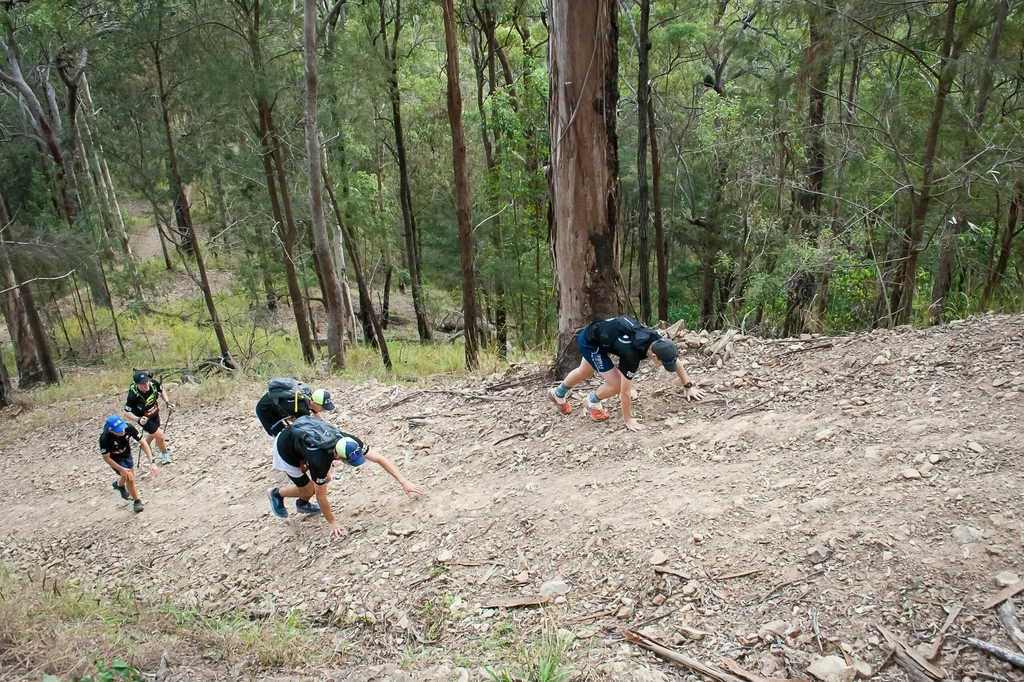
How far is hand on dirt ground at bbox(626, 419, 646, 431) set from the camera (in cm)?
544

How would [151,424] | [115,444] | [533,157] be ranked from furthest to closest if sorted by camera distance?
1. [533,157]
2. [151,424]
3. [115,444]

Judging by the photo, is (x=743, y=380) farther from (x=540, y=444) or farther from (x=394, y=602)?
(x=394, y=602)

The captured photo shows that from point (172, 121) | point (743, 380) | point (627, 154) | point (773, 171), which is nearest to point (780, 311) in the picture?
point (773, 171)

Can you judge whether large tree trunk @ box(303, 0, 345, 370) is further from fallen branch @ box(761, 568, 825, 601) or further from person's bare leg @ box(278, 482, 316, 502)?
fallen branch @ box(761, 568, 825, 601)

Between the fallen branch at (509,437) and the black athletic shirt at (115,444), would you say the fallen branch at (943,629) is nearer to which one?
the fallen branch at (509,437)

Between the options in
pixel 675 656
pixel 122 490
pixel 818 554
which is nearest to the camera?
pixel 675 656

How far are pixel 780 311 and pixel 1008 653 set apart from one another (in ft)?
32.3

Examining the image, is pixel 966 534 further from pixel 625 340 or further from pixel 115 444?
pixel 115 444

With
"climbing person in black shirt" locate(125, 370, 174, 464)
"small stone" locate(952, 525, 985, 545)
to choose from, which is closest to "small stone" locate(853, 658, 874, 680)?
"small stone" locate(952, 525, 985, 545)

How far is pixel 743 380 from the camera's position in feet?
18.8

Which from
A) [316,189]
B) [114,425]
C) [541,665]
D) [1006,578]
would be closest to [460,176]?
[316,189]

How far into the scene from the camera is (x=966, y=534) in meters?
3.30

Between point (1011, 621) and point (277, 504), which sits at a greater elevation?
point (1011, 621)

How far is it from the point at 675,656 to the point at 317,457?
9.24 feet
